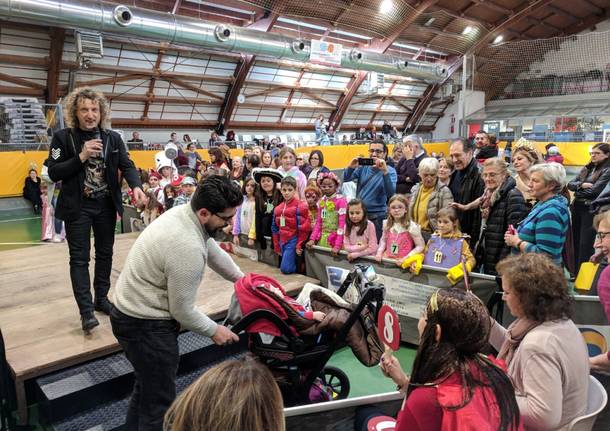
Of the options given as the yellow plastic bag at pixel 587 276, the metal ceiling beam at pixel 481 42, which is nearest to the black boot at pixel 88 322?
the yellow plastic bag at pixel 587 276

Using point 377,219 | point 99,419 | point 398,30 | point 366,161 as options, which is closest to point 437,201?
point 377,219

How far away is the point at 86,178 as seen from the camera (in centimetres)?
255

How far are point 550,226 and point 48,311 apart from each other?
3540 mm

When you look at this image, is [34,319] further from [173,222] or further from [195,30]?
[195,30]

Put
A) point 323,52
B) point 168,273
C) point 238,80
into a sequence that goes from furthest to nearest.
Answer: point 238,80 → point 323,52 → point 168,273

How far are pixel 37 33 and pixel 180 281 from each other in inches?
512

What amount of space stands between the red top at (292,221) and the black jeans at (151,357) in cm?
218

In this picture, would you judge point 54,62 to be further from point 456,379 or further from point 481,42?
point 481,42

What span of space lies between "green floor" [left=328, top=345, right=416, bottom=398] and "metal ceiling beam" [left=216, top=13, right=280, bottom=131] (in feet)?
42.4

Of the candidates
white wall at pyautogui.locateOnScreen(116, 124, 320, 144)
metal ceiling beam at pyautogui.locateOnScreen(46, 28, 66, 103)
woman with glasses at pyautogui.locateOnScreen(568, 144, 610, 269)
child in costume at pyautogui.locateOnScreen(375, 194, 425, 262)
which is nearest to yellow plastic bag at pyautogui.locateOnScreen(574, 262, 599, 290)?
child in costume at pyautogui.locateOnScreen(375, 194, 425, 262)

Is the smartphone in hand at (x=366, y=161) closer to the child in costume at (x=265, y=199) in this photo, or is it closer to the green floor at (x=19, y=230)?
the child in costume at (x=265, y=199)

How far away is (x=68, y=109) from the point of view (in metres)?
2.48

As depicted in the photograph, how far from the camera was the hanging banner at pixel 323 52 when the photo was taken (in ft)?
43.6

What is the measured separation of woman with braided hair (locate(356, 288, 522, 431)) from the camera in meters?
1.10
